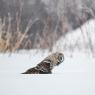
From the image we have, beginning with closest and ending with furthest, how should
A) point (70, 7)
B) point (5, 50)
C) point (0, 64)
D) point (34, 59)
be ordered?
point (0, 64) < point (34, 59) < point (5, 50) < point (70, 7)

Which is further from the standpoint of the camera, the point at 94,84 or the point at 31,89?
the point at 94,84

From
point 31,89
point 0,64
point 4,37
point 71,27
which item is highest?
point 71,27

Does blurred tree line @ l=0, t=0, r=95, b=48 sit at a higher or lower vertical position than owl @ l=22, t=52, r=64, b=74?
higher

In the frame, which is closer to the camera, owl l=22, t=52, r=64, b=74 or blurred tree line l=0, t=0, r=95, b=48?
owl l=22, t=52, r=64, b=74

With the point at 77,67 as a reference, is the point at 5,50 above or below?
above

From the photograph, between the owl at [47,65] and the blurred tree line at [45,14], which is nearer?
the owl at [47,65]

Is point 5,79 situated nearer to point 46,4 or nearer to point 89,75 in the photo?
point 89,75

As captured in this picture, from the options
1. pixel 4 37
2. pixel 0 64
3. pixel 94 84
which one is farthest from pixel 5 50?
pixel 94 84

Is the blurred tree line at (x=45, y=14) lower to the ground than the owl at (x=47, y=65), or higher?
higher

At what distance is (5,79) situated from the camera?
290 cm

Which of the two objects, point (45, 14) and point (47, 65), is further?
point (45, 14)

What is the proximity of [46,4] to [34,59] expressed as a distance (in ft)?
13.6

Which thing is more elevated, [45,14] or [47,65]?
[45,14]

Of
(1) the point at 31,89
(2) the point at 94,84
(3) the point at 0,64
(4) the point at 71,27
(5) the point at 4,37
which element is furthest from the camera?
(4) the point at 71,27
